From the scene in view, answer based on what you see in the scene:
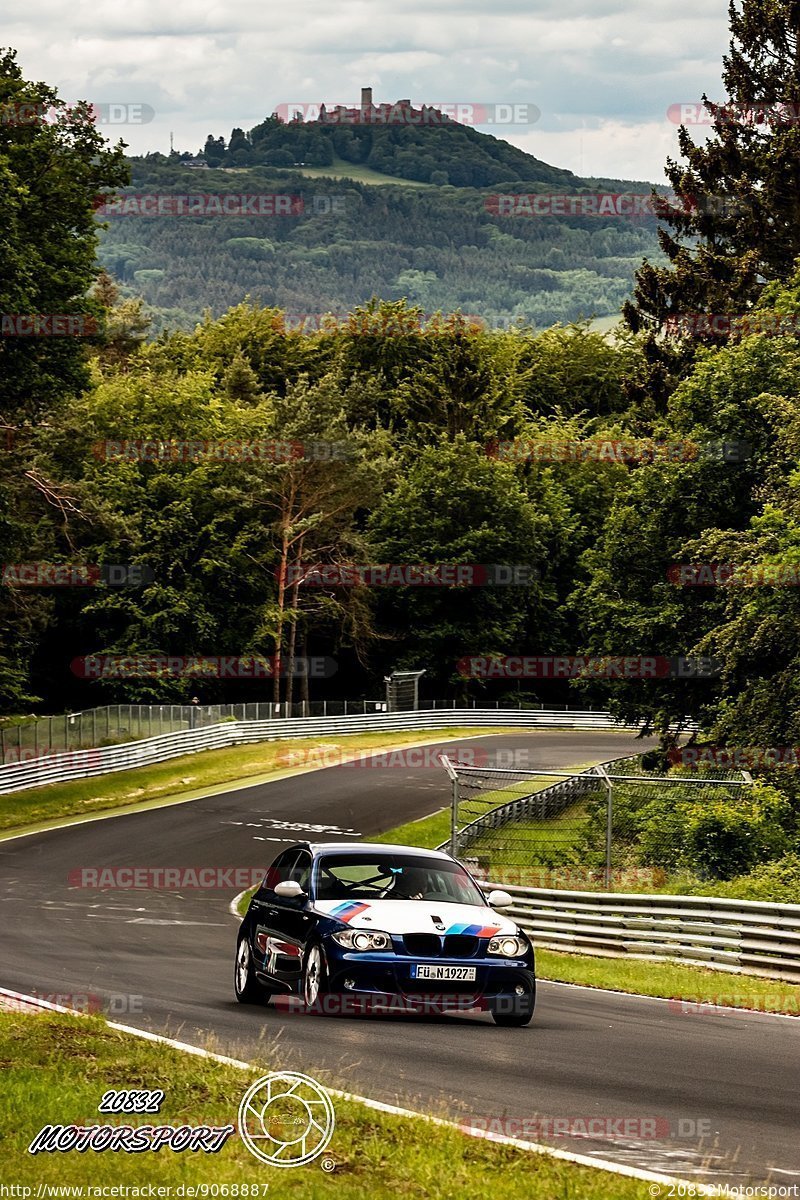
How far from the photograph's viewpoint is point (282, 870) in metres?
15.2

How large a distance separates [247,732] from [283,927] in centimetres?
4947

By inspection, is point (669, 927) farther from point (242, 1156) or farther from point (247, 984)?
point (242, 1156)

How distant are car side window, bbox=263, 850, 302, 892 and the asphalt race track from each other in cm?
117

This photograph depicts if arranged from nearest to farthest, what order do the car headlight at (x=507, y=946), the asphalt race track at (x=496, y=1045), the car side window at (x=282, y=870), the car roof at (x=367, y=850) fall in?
the asphalt race track at (x=496, y=1045) < the car headlight at (x=507, y=946) < the car roof at (x=367, y=850) < the car side window at (x=282, y=870)

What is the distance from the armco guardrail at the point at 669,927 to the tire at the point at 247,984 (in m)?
6.40

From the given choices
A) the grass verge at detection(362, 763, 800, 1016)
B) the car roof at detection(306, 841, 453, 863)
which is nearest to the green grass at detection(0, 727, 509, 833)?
the grass verge at detection(362, 763, 800, 1016)

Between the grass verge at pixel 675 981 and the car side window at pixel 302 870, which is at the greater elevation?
the car side window at pixel 302 870

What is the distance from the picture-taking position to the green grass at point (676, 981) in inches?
640

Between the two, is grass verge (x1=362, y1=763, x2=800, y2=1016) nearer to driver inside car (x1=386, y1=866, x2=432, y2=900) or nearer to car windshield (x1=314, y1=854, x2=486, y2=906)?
car windshield (x1=314, y1=854, x2=486, y2=906)

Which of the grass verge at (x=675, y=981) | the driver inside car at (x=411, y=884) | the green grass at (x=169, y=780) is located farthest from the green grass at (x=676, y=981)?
the green grass at (x=169, y=780)

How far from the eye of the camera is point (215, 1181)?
6961 millimetres

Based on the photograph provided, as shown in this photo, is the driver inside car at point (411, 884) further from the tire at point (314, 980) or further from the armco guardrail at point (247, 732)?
the armco guardrail at point (247, 732)

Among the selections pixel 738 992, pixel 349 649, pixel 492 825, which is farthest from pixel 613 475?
pixel 738 992

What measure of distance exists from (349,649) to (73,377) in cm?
4601
